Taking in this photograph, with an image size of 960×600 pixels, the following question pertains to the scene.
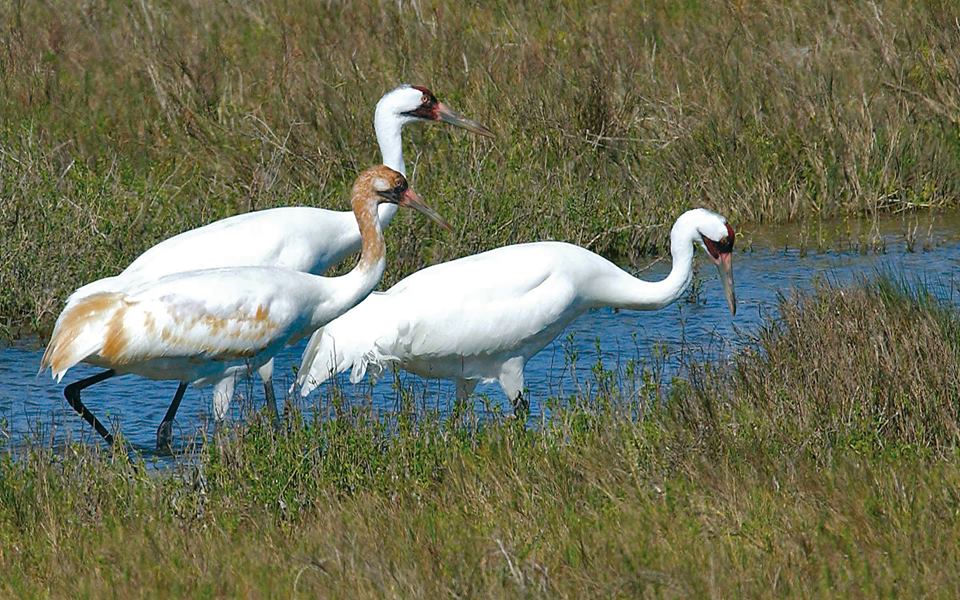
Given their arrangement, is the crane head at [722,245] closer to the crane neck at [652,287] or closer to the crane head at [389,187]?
the crane neck at [652,287]

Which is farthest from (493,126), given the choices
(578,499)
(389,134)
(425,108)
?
(578,499)

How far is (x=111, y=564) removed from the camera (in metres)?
4.29

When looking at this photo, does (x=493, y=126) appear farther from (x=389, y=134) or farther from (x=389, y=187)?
(x=389, y=187)

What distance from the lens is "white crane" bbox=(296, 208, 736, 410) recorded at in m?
6.43

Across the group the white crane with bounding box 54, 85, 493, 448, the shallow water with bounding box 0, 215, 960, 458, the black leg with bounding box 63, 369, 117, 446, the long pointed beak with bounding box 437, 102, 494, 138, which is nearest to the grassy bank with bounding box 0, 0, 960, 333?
the long pointed beak with bounding box 437, 102, 494, 138

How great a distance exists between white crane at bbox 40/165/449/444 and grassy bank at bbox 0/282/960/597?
1.94ft

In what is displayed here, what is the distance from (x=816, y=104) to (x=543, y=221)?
2.15 m

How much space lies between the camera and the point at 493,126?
9828mm

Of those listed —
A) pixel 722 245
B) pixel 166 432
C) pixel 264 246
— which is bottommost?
pixel 166 432

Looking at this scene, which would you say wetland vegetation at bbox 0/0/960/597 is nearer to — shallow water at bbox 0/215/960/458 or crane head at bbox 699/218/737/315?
shallow water at bbox 0/215/960/458

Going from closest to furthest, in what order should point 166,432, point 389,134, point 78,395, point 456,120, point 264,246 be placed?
point 166,432, point 78,395, point 264,246, point 389,134, point 456,120

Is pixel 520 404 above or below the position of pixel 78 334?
below

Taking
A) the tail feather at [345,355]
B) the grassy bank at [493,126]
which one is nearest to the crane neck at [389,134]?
the grassy bank at [493,126]

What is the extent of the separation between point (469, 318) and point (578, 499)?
1.90 m
